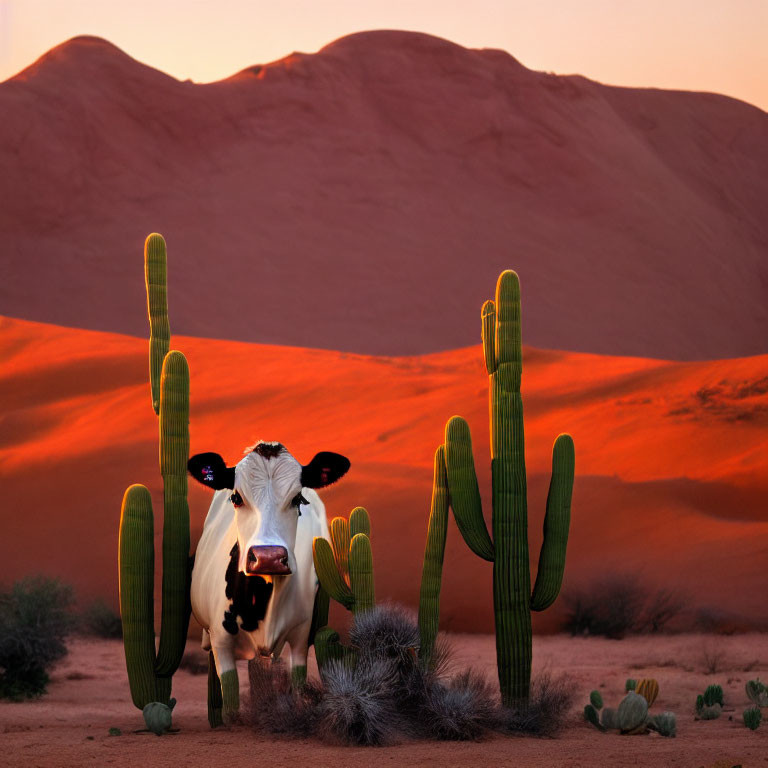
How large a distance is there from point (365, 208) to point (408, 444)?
29614mm

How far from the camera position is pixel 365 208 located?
51.6 metres

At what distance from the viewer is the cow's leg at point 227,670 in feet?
27.1

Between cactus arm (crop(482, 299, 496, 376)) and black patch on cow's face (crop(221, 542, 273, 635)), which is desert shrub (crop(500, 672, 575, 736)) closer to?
black patch on cow's face (crop(221, 542, 273, 635))

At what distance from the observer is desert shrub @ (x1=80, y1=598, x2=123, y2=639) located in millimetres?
18188

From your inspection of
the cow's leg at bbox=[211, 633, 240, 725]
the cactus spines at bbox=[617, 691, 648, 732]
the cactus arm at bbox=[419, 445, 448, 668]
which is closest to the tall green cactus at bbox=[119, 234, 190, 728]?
the cow's leg at bbox=[211, 633, 240, 725]

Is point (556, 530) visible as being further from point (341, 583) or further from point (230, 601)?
point (230, 601)

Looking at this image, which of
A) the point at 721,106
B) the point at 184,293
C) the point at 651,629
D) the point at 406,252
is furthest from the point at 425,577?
the point at 721,106

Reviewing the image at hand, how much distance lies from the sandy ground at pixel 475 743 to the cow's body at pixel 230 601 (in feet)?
2.06

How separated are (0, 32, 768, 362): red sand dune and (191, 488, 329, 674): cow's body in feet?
112

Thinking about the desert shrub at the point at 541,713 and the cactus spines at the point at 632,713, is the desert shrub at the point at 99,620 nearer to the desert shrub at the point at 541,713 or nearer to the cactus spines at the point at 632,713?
the desert shrub at the point at 541,713

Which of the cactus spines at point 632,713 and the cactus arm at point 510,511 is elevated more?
the cactus arm at point 510,511

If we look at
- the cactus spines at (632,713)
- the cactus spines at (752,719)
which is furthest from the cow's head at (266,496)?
the cactus spines at (752,719)

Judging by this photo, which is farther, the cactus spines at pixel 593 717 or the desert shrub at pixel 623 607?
the desert shrub at pixel 623 607

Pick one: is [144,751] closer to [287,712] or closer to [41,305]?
[287,712]
